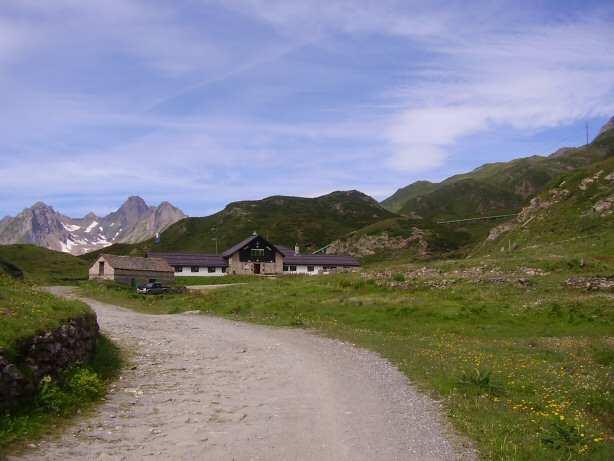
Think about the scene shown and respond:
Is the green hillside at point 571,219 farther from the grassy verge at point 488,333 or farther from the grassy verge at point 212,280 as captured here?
the grassy verge at point 212,280

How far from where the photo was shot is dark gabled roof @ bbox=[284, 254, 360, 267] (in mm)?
125062

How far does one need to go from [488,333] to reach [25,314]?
24913 millimetres

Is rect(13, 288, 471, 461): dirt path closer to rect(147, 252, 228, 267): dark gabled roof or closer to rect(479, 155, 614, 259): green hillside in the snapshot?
rect(479, 155, 614, 259): green hillside

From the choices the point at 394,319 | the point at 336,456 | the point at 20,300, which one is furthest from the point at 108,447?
the point at 394,319

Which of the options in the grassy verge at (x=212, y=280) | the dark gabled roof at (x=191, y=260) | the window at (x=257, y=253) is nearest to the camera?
the grassy verge at (x=212, y=280)

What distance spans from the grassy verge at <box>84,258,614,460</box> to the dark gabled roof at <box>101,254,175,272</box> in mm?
32226

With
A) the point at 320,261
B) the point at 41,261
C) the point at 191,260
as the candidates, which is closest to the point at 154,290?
the point at 191,260

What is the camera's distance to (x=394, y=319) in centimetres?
3700

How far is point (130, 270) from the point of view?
9969cm

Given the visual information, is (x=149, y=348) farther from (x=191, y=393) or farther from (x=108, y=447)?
(x=108, y=447)

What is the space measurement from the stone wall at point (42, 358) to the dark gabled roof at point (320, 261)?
106845 millimetres

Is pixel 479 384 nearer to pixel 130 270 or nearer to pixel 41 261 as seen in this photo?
pixel 130 270

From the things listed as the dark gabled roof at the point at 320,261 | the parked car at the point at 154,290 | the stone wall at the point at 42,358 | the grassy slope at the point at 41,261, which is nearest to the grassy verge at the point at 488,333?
Result: the parked car at the point at 154,290

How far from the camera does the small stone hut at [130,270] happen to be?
318ft
